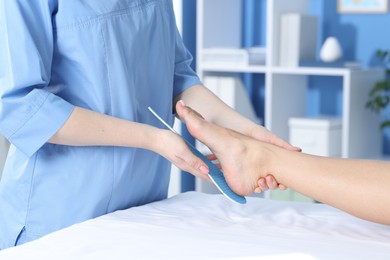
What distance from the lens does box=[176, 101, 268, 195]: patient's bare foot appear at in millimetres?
1655

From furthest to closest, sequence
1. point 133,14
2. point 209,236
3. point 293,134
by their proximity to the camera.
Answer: point 293,134, point 133,14, point 209,236

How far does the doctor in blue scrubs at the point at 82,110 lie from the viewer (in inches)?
58.4

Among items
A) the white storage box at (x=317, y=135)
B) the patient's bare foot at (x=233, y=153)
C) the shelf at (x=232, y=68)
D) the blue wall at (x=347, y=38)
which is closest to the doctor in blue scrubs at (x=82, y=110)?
the patient's bare foot at (x=233, y=153)

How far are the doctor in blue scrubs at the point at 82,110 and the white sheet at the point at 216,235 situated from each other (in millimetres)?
99

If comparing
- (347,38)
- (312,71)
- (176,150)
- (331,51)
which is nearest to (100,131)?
(176,150)

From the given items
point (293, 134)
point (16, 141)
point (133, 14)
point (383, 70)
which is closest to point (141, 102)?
point (133, 14)

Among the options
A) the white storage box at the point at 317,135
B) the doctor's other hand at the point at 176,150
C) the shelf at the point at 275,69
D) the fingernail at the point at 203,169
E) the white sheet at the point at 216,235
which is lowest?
the white storage box at the point at 317,135

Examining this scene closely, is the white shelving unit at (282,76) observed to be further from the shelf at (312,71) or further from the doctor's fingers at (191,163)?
the doctor's fingers at (191,163)

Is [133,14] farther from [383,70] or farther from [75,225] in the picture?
[383,70]

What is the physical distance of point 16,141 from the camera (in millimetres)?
1515

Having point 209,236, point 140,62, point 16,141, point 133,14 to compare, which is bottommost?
point 209,236

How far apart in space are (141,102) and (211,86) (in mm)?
1784

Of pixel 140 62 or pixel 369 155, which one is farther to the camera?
pixel 369 155

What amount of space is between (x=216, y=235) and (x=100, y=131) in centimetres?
32
